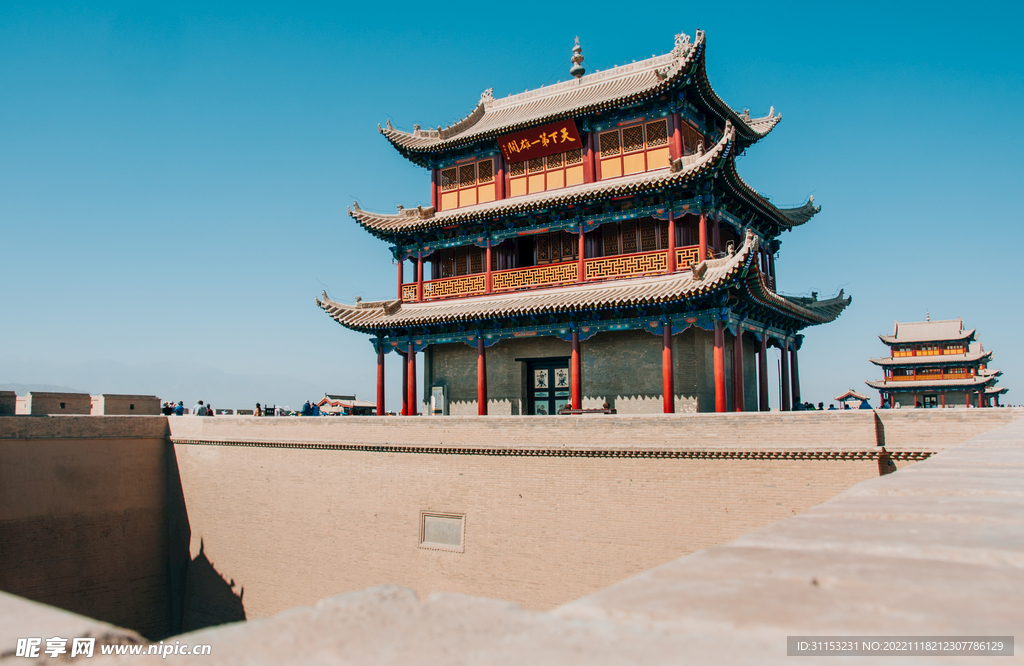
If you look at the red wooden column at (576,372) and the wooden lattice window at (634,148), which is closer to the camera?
the red wooden column at (576,372)

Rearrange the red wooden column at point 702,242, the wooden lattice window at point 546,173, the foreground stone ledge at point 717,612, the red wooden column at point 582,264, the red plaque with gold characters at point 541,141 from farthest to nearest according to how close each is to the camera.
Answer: the wooden lattice window at point 546,173
the red plaque with gold characters at point 541,141
the red wooden column at point 582,264
the red wooden column at point 702,242
the foreground stone ledge at point 717,612

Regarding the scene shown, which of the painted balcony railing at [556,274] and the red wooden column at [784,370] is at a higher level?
the painted balcony railing at [556,274]

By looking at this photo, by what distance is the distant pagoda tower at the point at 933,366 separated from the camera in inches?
1757

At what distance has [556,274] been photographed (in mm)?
19625

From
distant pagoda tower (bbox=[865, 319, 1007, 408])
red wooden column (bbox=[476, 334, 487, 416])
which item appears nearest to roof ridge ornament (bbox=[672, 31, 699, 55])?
red wooden column (bbox=[476, 334, 487, 416])

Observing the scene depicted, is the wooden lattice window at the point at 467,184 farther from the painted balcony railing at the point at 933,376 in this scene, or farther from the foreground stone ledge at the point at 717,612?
the painted balcony railing at the point at 933,376

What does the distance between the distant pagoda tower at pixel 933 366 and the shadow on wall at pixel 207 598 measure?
43444mm

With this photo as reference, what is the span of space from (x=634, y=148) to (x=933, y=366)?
122 ft

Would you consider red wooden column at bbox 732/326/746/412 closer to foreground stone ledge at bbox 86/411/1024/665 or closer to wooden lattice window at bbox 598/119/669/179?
wooden lattice window at bbox 598/119/669/179

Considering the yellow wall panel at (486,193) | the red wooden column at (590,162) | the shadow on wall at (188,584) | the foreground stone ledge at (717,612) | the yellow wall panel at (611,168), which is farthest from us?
the yellow wall panel at (486,193)

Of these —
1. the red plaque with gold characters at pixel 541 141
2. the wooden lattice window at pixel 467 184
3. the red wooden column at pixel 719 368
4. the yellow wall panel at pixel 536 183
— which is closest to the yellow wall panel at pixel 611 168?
the red plaque with gold characters at pixel 541 141

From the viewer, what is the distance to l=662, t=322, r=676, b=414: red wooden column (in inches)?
663

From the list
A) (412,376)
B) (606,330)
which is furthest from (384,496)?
(606,330)

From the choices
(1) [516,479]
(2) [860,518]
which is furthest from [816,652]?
(1) [516,479]
